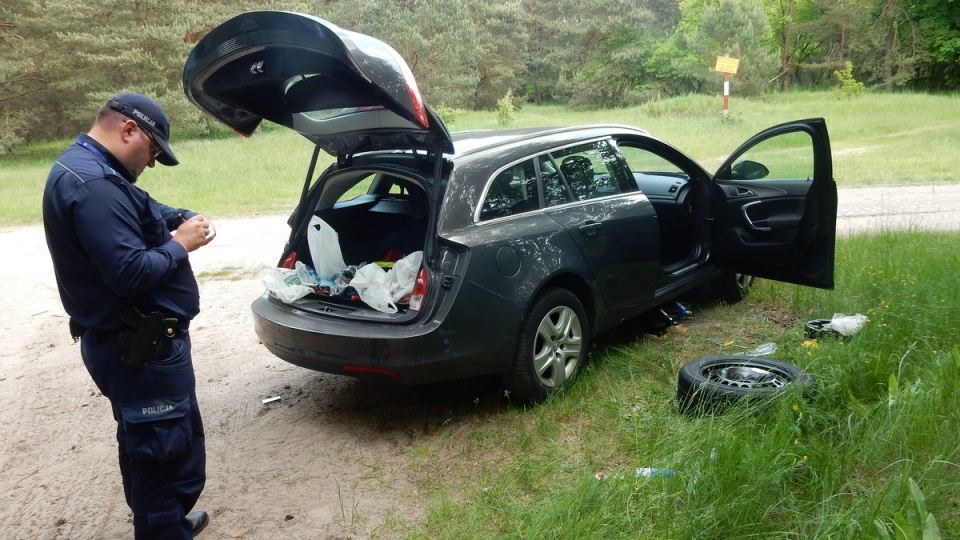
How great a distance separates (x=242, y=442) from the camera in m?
4.26

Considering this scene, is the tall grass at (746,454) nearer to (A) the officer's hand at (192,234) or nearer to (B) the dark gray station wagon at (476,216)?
(B) the dark gray station wagon at (476,216)

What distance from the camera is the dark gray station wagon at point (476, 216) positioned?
3762 millimetres

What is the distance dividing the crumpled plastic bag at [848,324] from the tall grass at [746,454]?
141mm

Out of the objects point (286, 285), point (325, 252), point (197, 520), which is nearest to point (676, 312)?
point (325, 252)

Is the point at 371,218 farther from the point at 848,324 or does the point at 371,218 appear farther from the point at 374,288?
the point at 848,324

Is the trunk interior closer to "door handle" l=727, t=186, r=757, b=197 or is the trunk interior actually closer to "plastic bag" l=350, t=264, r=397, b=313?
"plastic bag" l=350, t=264, r=397, b=313

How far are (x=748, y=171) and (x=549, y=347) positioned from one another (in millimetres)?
2298

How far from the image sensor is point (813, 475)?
297cm

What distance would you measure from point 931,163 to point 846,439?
14.7 m

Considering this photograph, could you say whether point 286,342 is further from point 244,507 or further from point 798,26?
point 798,26

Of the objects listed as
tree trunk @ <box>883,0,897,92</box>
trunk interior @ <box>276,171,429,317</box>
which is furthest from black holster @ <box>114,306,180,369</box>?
tree trunk @ <box>883,0,897,92</box>

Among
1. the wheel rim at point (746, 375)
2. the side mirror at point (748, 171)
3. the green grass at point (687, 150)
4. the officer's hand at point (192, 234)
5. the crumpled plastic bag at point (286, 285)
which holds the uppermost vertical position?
the officer's hand at point (192, 234)

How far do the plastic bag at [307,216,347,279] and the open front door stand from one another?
9.35ft

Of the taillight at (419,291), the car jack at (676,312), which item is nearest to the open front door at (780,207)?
the car jack at (676,312)
